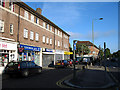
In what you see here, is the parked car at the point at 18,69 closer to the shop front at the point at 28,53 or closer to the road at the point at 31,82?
the road at the point at 31,82

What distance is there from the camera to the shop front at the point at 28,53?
16.9 meters

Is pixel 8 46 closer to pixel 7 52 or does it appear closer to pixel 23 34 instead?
pixel 7 52

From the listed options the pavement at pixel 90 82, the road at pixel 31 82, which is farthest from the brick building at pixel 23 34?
the pavement at pixel 90 82

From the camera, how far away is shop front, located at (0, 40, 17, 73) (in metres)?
14.1

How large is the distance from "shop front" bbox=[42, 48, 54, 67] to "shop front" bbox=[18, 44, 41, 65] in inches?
73.1

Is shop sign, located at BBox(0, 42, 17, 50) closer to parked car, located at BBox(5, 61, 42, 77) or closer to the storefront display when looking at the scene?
the storefront display

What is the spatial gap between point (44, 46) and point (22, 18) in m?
8.17

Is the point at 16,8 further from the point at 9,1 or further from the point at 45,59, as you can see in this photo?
the point at 45,59

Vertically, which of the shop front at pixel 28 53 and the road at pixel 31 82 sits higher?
the shop front at pixel 28 53

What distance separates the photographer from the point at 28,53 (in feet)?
63.0

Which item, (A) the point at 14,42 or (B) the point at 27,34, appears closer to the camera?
(A) the point at 14,42

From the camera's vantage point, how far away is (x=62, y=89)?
7.23 meters

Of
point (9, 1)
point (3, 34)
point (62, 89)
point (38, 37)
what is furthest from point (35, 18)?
point (62, 89)

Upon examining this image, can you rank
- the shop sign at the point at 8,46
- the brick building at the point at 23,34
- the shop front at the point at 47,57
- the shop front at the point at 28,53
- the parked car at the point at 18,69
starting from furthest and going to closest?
the shop front at the point at 47,57
the shop front at the point at 28,53
the brick building at the point at 23,34
the shop sign at the point at 8,46
the parked car at the point at 18,69
